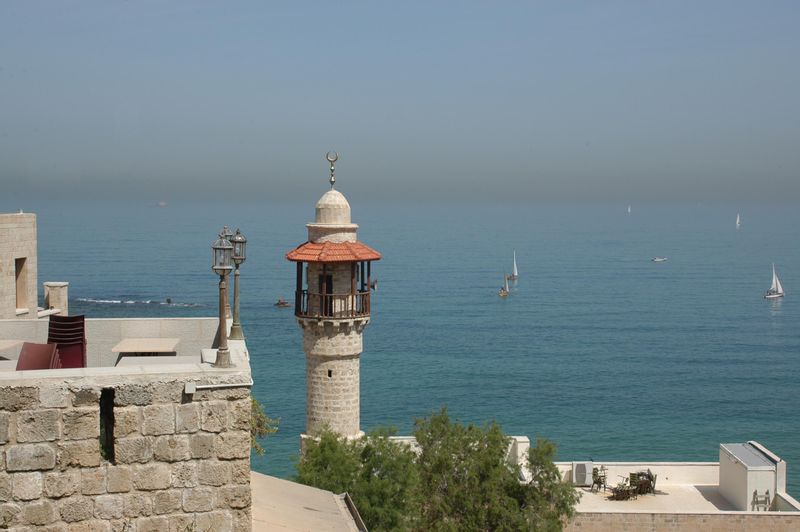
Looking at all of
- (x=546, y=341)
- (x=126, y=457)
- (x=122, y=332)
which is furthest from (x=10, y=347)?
(x=546, y=341)

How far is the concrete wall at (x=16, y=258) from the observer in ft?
59.8

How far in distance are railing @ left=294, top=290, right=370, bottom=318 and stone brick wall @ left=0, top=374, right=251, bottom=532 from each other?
18793 millimetres

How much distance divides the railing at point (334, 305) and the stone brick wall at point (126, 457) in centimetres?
1879

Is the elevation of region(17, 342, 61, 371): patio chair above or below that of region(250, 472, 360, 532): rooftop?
above

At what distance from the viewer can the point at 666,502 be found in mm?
28234

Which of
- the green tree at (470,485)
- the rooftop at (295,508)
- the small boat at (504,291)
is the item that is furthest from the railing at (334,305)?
the small boat at (504,291)

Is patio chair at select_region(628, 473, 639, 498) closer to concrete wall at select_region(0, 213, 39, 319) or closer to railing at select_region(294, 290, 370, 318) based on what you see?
railing at select_region(294, 290, 370, 318)

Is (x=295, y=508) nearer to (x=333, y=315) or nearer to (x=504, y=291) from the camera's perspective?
(x=333, y=315)

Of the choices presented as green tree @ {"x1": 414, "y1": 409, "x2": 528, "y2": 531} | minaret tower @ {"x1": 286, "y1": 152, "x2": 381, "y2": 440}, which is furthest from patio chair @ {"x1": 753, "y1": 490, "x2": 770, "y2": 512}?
minaret tower @ {"x1": 286, "y1": 152, "x2": 381, "y2": 440}

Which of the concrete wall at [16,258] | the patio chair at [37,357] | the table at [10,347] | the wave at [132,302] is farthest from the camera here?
the wave at [132,302]

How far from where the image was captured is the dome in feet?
87.5

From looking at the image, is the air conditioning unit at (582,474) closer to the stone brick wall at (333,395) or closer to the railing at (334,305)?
the stone brick wall at (333,395)

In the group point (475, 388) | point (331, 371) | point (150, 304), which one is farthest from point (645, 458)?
point (150, 304)

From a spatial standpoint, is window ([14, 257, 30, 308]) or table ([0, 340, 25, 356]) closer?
table ([0, 340, 25, 356])
